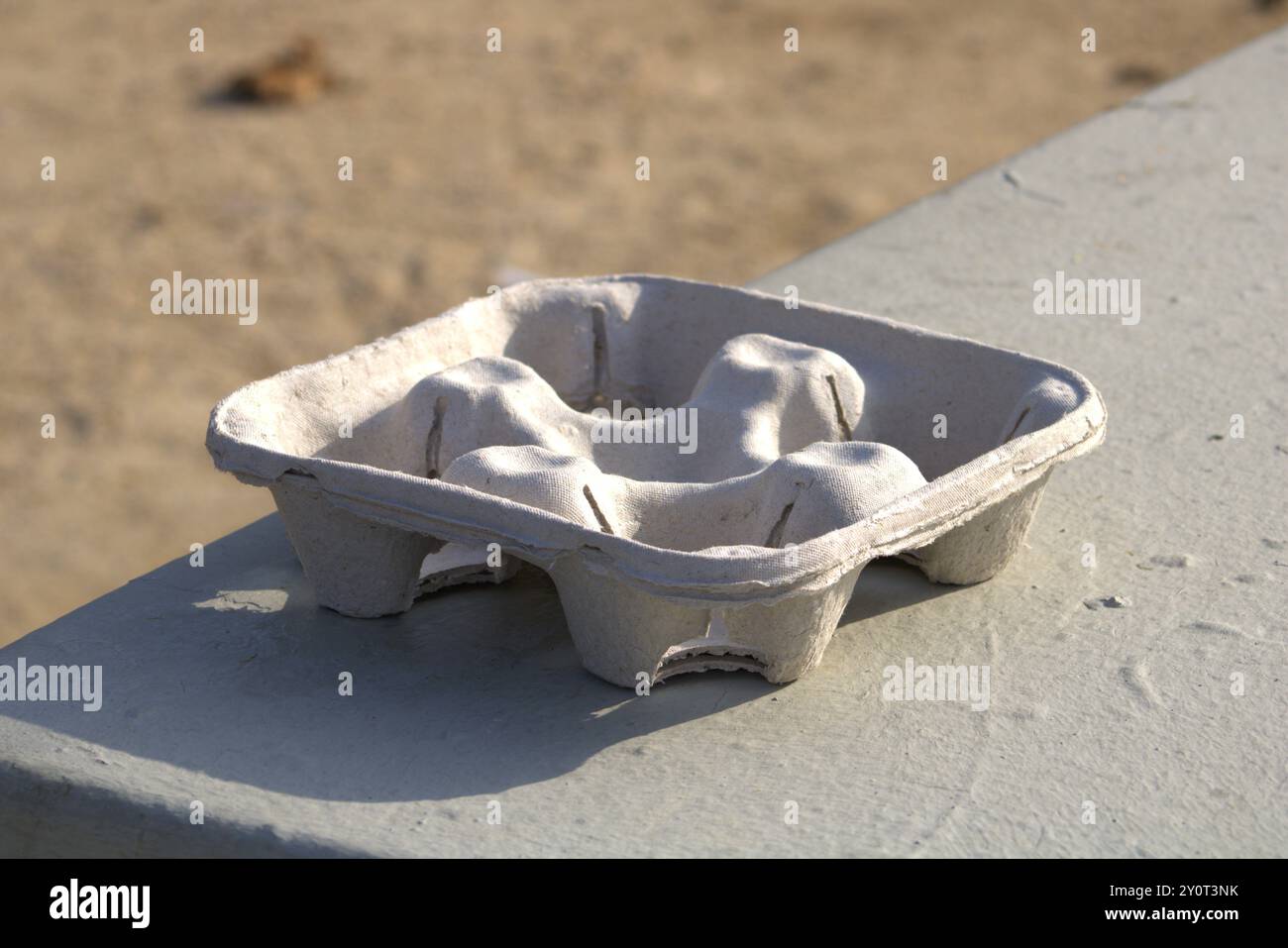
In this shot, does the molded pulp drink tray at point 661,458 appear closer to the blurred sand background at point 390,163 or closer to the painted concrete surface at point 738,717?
the painted concrete surface at point 738,717

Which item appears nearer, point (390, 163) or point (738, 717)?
point (738, 717)

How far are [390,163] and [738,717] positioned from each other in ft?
13.9

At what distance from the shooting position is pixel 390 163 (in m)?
5.59

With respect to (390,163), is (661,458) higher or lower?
higher

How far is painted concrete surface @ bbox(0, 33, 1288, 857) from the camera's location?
1.49m

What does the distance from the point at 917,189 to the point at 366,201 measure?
5.58 feet

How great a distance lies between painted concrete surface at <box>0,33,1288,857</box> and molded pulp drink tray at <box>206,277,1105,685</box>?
0.06m

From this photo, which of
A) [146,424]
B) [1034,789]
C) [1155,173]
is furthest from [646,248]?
[1034,789]

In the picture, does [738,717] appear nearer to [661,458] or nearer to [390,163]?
[661,458]

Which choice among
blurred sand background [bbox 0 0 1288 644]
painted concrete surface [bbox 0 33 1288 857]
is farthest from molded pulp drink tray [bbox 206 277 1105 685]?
blurred sand background [bbox 0 0 1288 644]

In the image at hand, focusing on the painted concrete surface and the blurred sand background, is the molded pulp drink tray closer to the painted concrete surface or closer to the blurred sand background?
the painted concrete surface

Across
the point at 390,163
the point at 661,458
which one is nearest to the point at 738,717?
the point at 661,458

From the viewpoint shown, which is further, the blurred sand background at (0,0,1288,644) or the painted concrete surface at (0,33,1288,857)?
the blurred sand background at (0,0,1288,644)

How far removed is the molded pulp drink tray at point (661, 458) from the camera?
62.0 inches
